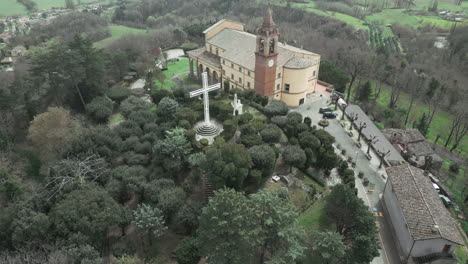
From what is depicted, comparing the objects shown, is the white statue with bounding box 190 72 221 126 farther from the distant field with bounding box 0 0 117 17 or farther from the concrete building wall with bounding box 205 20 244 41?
the distant field with bounding box 0 0 117 17

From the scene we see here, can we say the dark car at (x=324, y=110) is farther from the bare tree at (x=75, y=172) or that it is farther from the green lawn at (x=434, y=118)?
the bare tree at (x=75, y=172)

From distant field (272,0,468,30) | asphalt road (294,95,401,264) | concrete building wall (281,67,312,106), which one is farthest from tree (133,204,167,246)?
distant field (272,0,468,30)

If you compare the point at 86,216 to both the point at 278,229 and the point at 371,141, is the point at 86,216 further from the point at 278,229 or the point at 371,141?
the point at 371,141

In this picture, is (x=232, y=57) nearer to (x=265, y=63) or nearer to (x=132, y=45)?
(x=265, y=63)

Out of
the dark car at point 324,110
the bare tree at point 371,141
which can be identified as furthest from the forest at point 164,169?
the dark car at point 324,110

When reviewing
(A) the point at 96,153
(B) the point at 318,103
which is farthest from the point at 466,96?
(A) the point at 96,153
